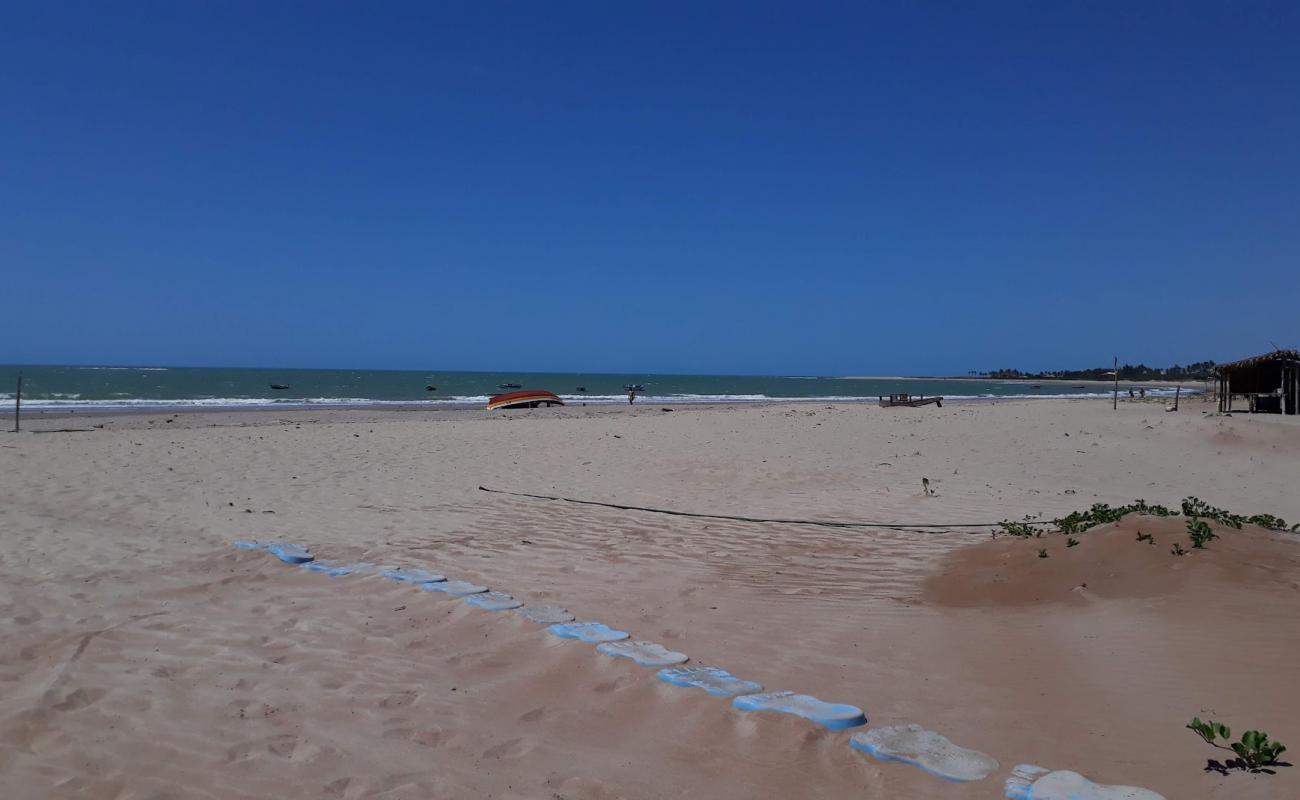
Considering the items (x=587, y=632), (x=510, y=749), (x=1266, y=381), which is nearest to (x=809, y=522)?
(x=587, y=632)

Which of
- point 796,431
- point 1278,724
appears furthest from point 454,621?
point 796,431

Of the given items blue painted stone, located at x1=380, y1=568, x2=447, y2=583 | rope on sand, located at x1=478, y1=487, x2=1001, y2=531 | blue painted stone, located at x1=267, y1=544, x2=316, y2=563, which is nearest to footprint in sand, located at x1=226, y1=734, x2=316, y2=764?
blue painted stone, located at x1=380, y1=568, x2=447, y2=583

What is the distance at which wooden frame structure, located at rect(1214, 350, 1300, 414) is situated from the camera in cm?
2050

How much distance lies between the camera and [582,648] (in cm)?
411

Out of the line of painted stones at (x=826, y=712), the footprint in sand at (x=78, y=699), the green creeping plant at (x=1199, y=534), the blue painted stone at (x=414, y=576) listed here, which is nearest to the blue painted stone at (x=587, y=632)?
the line of painted stones at (x=826, y=712)

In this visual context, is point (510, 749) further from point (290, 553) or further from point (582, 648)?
point (290, 553)

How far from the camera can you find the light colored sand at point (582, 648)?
9.58 feet

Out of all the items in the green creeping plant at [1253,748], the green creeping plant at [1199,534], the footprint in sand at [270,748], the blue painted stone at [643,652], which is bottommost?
the footprint in sand at [270,748]

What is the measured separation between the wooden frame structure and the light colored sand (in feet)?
47.8

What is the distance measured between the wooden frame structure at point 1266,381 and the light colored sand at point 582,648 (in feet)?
47.8

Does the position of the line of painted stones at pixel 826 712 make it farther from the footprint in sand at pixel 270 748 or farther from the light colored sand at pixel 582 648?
the footprint in sand at pixel 270 748

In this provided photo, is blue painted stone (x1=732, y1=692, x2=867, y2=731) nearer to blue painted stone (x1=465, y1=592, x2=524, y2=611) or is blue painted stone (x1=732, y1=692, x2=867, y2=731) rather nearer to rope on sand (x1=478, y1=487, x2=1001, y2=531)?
blue painted stone (x1=465, y1=592, x2=524, y2=611)

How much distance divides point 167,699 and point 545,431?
14.4 meters

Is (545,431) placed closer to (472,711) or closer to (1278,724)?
(472,711)
